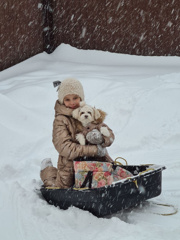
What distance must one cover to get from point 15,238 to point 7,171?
2.07 metres

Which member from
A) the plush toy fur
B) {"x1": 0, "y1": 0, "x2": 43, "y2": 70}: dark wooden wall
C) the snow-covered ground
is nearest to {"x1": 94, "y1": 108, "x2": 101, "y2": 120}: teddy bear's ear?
the plush toy fur

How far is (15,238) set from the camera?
12.2 feet

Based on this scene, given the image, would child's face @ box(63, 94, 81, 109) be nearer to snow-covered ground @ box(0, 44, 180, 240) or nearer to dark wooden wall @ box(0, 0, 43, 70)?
snow-covered ground @ box(0, 44, 180, 240)

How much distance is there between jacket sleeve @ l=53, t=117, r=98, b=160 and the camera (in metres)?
4.29

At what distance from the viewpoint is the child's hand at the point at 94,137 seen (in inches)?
168

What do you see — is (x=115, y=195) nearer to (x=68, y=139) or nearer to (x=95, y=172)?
(x=95, y=172)

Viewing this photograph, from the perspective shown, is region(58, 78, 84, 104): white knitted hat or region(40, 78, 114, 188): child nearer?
region(40, 78, 114, 188): child

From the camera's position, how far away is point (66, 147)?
171 inches

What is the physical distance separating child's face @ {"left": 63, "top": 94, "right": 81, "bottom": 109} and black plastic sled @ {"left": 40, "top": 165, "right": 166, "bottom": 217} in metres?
0.83

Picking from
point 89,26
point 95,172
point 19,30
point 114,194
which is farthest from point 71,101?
point 89,26

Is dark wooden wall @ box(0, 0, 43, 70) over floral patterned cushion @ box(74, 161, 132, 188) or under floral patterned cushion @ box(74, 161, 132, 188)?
over

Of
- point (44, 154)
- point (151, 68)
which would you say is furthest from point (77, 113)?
point (151, 68)

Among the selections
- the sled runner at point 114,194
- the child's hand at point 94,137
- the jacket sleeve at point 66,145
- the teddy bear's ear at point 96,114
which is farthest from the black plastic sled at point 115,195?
the teddy bear's ear at point 96,114

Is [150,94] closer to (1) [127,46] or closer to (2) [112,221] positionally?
(1) [127,46]
